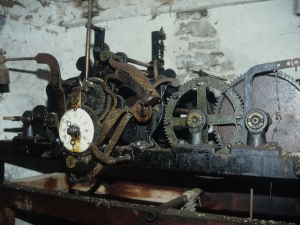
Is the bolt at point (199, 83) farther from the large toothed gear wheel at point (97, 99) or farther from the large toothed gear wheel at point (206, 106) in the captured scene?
the large toothed gear wheel at point (97, 99)

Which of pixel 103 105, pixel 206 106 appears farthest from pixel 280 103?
pixel 103 105

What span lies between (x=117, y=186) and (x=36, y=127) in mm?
743

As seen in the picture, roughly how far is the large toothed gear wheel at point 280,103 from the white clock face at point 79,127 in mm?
693

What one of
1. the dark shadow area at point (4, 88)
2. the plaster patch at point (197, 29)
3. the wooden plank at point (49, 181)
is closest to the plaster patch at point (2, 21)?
the dark shadow area at point (4, 88)

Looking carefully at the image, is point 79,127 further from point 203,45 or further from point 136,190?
point 203,45

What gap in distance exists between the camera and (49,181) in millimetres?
2328

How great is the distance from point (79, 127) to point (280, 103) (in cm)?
92

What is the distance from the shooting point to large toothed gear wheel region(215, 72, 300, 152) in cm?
139

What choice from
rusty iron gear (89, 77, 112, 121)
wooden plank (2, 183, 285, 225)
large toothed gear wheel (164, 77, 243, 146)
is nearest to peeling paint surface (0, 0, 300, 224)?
large toothed gear wheel (164, 77, 243, 146)

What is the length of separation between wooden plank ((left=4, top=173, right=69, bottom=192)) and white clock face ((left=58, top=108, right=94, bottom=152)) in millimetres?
670

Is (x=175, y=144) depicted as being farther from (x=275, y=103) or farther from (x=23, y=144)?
(x=23, y=144)

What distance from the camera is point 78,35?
9.29 feet

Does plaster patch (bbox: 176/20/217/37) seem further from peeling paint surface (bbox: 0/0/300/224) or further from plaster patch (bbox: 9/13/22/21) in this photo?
plaster patch (bbox: 9/13/22/21)

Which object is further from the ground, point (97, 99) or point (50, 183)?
point (97, 99)
